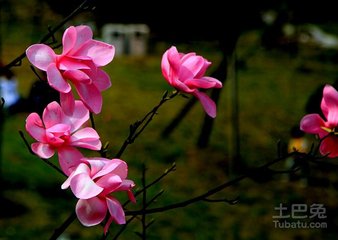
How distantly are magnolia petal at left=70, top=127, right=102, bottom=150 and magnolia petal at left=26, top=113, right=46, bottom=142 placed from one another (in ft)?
0.12

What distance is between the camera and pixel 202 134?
1631 millimetres

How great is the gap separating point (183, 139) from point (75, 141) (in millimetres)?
4652

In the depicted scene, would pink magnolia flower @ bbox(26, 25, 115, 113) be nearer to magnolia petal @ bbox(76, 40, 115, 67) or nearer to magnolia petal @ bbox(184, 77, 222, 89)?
magnolia petal @ bbox(76, 40, 115, 67)

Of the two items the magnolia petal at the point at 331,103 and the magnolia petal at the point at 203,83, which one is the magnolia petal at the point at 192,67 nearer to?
the magnolia petal at the point at 203,83

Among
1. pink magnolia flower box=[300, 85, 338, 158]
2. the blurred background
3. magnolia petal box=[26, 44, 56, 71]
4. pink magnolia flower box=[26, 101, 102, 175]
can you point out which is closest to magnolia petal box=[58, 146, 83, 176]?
pink magnolia flower box=[26, 101, 102, 175]

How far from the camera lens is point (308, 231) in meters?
3.69

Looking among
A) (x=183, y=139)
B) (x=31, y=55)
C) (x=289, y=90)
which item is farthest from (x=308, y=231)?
(x=289, y=90)

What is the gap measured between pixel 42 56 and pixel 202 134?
2.69ft

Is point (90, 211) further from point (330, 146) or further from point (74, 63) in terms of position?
point (330, 146)

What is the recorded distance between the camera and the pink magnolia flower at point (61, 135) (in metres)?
0.85

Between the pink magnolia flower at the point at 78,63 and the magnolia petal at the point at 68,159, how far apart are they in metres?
0.05

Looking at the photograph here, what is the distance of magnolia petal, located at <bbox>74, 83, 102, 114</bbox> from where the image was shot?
0.86m

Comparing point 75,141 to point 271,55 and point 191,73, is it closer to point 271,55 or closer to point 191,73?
point 191,73

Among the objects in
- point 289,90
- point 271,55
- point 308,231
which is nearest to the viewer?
point 308,231
